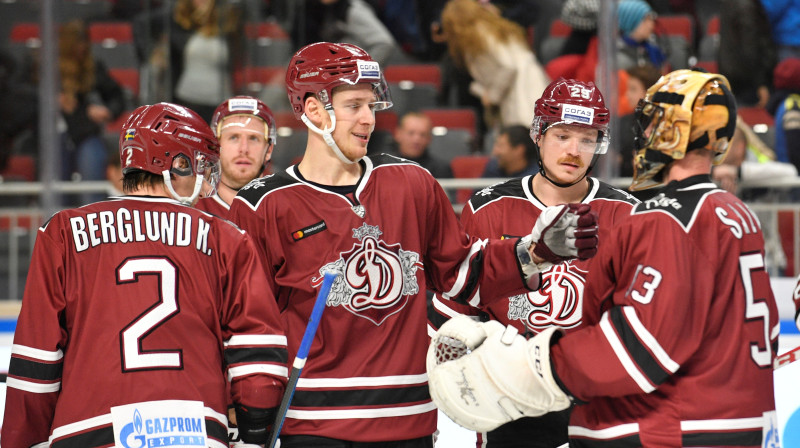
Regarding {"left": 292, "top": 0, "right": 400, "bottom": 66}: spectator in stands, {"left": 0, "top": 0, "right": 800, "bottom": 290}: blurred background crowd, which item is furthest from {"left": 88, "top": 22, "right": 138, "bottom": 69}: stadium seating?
{"left": 292, "top": 0, "right": 400, "bottom": 66}: spectator in stands

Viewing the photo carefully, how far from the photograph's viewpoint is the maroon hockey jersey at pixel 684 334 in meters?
2.08

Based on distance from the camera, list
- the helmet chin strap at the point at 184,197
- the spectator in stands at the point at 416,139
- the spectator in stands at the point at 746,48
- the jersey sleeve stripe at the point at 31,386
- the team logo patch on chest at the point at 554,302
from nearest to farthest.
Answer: the jersey sleeve stripe at the point at 31,386 < the helmet chin strap at the point at 184,197 < the team logo patch on chest at the point at 554,302 < the spectator in stands at the point at 746,48 < the spectator in stands at the point at 416,139

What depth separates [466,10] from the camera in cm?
604

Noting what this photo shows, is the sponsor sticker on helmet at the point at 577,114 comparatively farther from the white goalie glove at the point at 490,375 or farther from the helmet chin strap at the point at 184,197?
the helmet chin strap at the point at 184,197

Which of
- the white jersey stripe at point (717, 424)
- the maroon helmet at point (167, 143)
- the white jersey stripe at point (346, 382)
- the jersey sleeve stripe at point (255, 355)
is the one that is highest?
the maroon helmet at point (167, 143)

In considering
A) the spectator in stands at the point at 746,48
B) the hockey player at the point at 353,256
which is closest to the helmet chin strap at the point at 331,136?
the hockey player at the point at 353,256

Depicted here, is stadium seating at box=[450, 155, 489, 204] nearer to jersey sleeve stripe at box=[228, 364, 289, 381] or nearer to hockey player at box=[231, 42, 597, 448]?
hockey player at box=[231, 42, 597, 448]

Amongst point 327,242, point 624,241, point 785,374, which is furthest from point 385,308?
point 785,374

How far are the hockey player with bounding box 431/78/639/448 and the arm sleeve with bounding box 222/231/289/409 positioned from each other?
0.80 metres

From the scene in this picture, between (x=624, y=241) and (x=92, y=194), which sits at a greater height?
(x=624, y=241)

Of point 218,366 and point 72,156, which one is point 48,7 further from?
point 218,366

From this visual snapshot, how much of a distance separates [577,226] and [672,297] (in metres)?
0.45

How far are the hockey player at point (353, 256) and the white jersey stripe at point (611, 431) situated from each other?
430 mm

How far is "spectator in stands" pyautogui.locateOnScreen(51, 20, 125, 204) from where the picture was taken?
565cm
